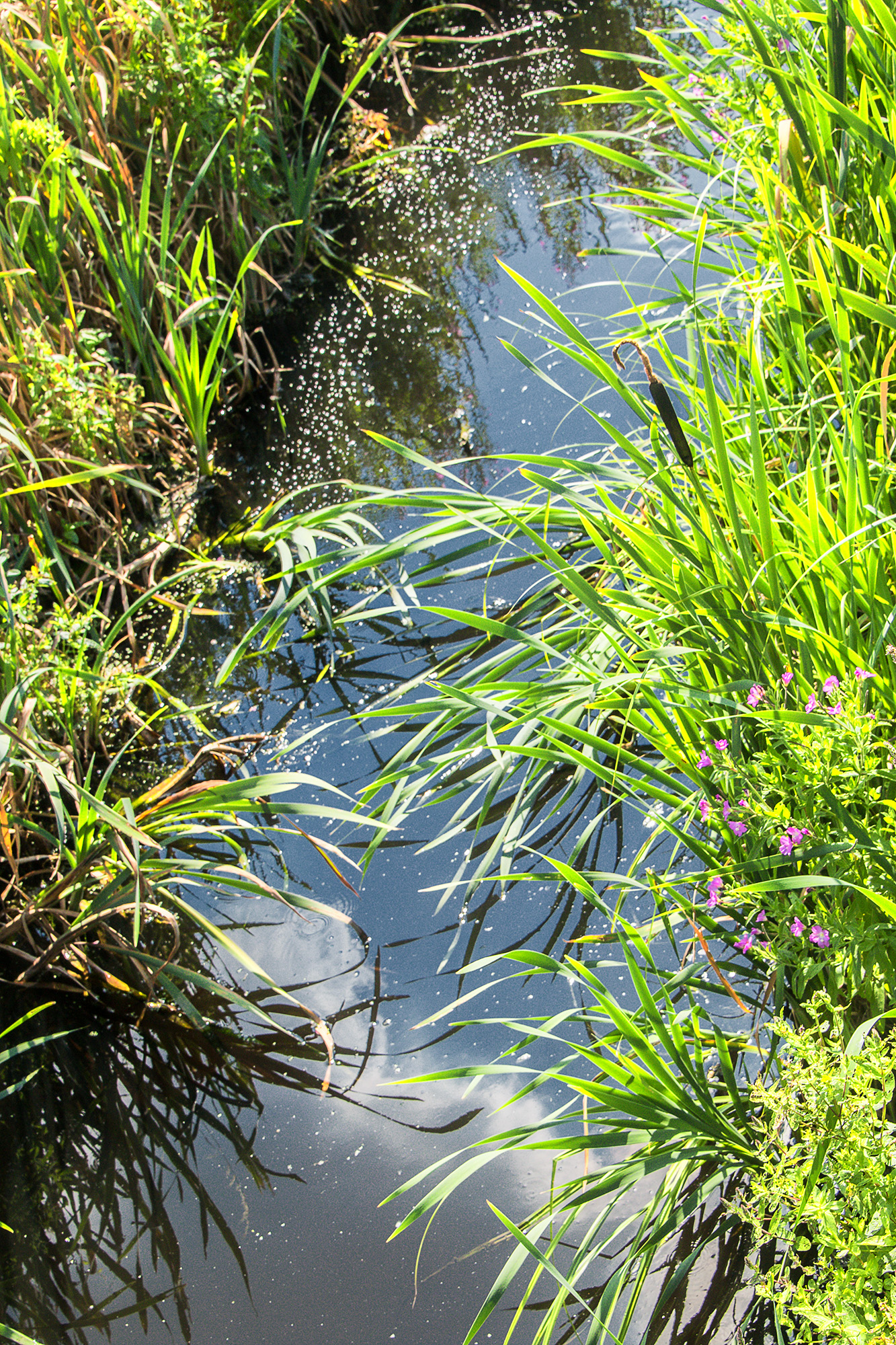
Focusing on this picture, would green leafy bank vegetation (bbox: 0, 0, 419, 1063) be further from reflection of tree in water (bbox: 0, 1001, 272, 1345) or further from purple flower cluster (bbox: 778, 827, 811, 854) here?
purple flower cluster (bbox: 778, 827, 811, 854)

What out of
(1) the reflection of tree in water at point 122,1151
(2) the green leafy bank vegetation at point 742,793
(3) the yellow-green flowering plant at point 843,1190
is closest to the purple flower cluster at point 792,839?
(2) the green leafy bank vegetation at point 742,793

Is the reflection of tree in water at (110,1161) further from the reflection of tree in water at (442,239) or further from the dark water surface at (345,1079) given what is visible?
the reflection of tree in water at (442,239)

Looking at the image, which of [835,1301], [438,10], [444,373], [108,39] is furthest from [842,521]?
[438,10]

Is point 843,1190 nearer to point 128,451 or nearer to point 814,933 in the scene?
point 814,933

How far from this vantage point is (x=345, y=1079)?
1.34 m

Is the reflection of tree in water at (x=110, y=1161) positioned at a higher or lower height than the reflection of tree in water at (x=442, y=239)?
lower

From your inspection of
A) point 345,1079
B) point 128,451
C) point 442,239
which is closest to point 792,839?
point 345,1079

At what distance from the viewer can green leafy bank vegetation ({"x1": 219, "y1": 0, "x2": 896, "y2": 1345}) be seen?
3.14 ft

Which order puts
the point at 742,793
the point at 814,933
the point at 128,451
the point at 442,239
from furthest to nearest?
the point at 442,239
the point at 128,451
the point at 742,793
the point at 814,933

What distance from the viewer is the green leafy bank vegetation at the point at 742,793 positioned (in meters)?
0.96

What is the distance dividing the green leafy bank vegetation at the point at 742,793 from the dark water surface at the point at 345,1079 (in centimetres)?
5

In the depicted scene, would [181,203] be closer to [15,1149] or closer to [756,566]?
[756,566]

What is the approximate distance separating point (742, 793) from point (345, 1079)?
652mm

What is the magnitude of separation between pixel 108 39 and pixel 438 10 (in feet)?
4.17
